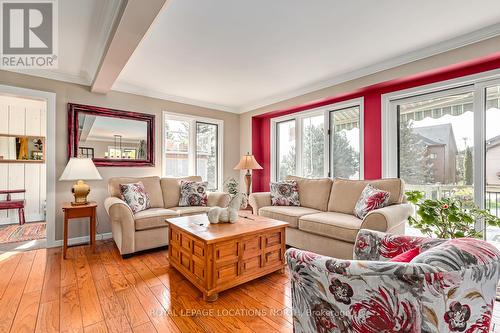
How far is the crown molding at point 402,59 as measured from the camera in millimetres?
2322

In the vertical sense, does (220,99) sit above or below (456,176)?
above

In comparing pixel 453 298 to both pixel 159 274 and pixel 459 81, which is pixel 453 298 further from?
pixel 459 81

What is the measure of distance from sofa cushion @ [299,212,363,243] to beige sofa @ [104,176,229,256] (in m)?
1.50

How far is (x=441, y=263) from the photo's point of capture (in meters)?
0.76

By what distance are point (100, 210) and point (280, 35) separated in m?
3.42

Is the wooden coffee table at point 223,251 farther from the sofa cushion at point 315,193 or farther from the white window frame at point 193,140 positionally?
the white window frame at point 193,140

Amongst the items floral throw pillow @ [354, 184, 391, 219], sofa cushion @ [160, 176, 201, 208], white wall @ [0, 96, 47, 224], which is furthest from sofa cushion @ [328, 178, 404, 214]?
white wall @ [0, 96, 47, 224]

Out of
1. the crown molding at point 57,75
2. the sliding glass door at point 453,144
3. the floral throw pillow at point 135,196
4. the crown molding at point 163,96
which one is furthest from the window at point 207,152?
the sliding glass door at point 453,144

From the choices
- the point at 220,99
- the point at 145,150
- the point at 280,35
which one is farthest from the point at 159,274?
the point at 220,99

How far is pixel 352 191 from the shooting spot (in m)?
3.14

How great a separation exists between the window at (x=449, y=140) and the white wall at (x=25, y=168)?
6.20 meters

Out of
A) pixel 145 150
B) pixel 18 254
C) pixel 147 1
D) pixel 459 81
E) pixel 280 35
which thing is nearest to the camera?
pixel 147 1

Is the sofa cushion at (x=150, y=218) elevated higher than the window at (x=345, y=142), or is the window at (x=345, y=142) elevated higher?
the window at (x=345, y=142)

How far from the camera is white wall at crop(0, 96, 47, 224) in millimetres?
4543
